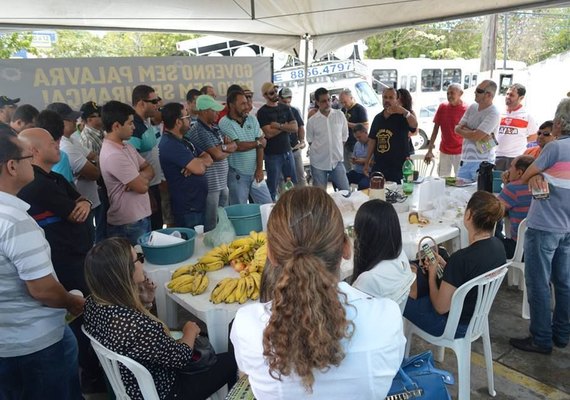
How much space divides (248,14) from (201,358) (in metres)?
4.28

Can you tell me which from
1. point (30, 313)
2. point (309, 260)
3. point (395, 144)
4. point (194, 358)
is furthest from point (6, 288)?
point (395, 144)

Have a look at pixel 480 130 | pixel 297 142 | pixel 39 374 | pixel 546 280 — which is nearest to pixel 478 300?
pixel 546 280

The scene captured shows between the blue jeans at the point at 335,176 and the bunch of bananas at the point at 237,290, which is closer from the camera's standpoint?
the bunch of bananas at the point at 237,290

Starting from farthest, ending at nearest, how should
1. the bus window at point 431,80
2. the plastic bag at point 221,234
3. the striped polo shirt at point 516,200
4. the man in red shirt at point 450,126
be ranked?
the bus window at point 431,80 < the man in red shirt at point 450,126 < the striped polo shirt at point 516,200 < the plastic bag at point 221,234

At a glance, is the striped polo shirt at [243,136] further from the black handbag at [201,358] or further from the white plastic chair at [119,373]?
the white plastic chair at [119,373]

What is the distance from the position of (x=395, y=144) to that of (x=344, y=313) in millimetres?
4075

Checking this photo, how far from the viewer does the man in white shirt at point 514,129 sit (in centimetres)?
525

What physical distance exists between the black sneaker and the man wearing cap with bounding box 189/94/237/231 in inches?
106

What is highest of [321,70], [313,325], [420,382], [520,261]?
[321,70]

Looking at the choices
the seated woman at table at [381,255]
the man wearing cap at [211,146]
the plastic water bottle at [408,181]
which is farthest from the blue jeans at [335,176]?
the seated woman at table at [381,255]

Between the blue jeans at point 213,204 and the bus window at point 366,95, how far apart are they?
A: 281 inches

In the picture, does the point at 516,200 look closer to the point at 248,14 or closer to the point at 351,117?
the point at 248,14

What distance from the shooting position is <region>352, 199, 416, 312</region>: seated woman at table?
1.94m

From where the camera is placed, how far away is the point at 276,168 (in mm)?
5512
